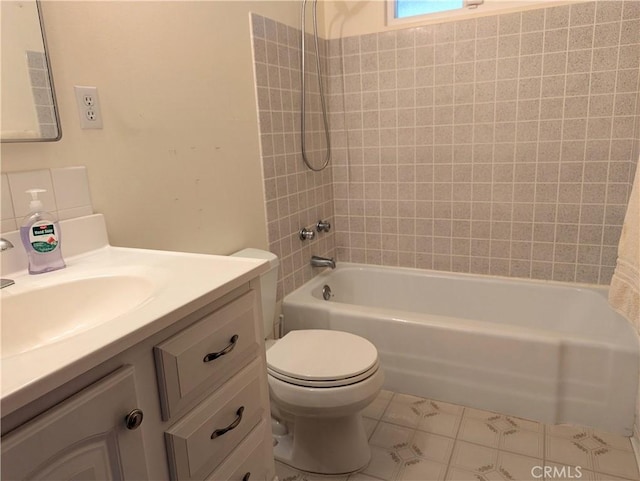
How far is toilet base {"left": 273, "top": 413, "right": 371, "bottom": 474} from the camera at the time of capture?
5.51 feet

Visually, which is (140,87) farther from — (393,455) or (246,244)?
(393,455)

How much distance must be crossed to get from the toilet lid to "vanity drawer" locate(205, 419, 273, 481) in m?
0.41

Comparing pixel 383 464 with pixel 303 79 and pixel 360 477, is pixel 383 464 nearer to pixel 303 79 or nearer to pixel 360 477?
pixel 360 477

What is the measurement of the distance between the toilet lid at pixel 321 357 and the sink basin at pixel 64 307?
69 centimetres

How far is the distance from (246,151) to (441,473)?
1433 mm

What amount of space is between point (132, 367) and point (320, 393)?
0.87 meters

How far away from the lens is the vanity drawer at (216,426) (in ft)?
2.85

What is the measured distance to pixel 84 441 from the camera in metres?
0.69

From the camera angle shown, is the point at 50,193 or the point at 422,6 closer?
the point at 50,193

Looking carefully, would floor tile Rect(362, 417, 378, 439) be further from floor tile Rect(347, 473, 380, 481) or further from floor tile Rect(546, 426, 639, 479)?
floor tile Rect(546, 426, 639, 479)

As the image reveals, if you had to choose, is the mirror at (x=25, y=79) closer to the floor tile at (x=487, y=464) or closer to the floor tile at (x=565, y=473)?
the floor tile at (x=487, y=464)

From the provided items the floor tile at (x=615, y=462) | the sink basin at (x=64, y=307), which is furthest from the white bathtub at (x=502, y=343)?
the sink basin at (x=64, y=307)

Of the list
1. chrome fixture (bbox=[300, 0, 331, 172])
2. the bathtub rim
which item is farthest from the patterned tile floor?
chrome fixture (bbox=[300, 0, 331, 172])

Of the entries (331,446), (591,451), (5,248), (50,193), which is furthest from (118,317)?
(591,451)
